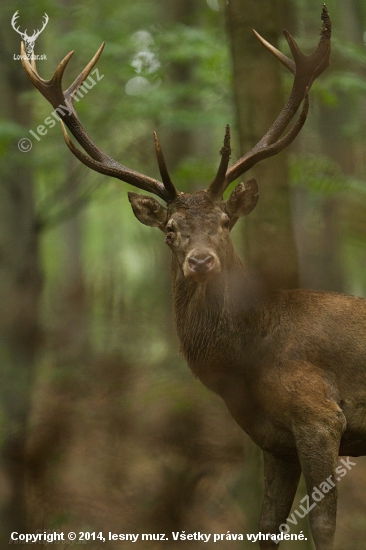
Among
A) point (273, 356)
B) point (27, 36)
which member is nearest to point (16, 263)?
point (27, 36)

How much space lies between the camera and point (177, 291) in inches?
241

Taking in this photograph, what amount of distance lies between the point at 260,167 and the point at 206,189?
103 centimetres

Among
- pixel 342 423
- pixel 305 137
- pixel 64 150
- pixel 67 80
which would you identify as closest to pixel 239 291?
pixel 342 423

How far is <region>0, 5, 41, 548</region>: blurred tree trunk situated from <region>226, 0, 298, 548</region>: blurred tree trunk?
333 centimetres

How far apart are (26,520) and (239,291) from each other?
4.42 meters

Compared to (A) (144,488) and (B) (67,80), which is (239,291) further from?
(B) (67,80)

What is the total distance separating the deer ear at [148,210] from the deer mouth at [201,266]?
0.98 m

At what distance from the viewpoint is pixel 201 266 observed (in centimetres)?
537

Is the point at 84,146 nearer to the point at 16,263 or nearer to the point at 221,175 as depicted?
the point at 221,175

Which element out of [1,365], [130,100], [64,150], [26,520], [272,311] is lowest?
[26,520]

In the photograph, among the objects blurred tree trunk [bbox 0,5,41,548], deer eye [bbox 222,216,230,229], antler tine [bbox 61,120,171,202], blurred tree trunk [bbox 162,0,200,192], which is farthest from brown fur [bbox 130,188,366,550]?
blurred tree trunk [bbox 162,0,200,192]

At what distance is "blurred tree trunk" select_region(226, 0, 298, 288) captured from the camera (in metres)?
6.94

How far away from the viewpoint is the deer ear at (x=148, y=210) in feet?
20.8

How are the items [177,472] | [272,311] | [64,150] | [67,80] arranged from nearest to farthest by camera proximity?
[272,311], [177,472], [67,80], [64,150]
